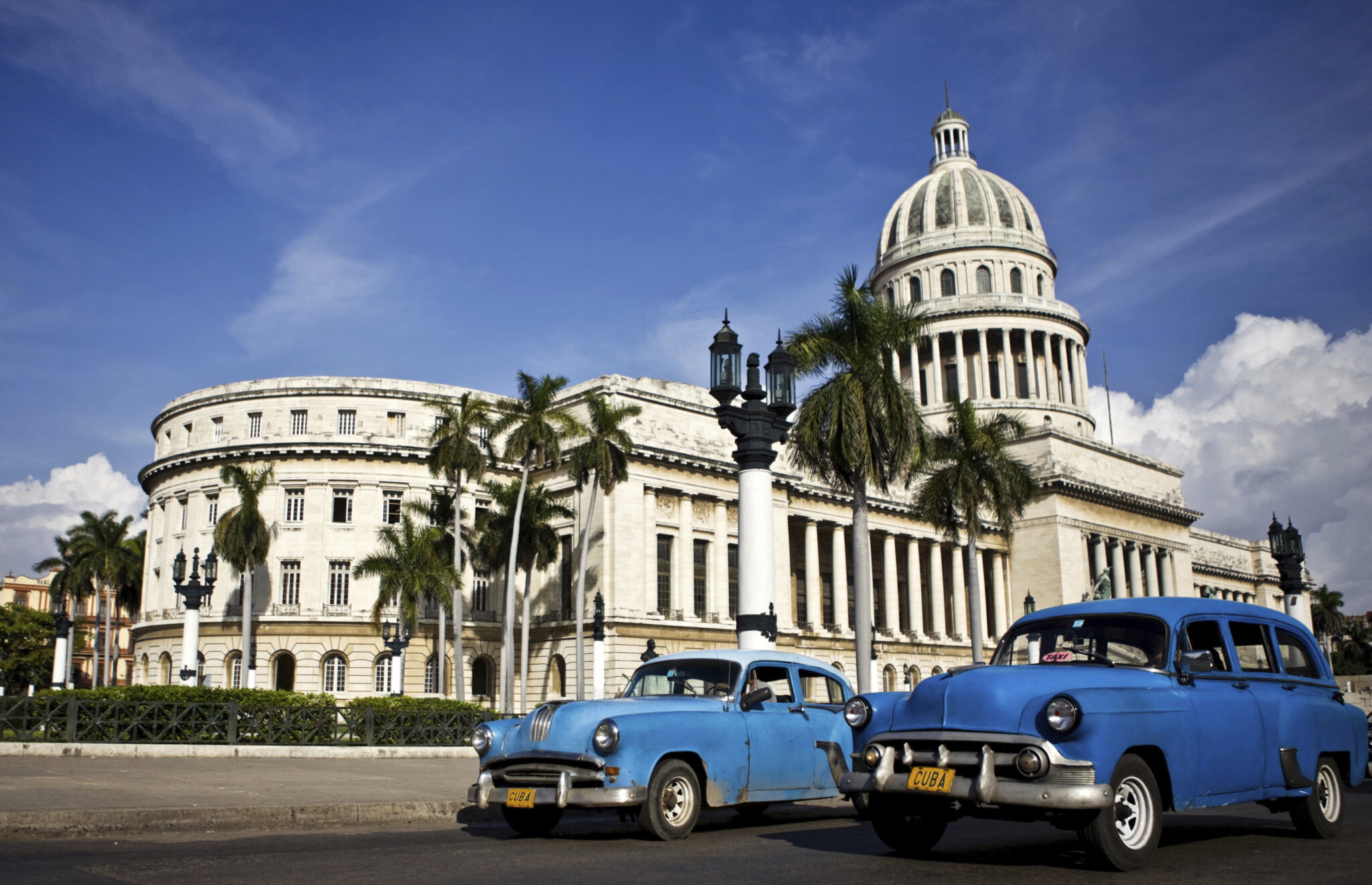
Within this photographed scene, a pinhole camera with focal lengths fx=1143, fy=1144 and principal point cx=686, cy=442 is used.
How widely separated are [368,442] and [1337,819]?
2039 inches

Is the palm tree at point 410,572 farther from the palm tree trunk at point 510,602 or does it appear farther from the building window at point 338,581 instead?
the building window at point 338,581

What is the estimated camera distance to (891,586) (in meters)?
67.9

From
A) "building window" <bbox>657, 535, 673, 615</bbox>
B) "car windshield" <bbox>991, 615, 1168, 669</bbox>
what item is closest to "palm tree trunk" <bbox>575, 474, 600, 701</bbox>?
"building window" <bbox>657, 535, 673, 615</bbox>

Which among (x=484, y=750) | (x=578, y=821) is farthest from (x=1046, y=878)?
(x=578, y=821)

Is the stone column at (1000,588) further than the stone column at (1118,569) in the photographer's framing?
No

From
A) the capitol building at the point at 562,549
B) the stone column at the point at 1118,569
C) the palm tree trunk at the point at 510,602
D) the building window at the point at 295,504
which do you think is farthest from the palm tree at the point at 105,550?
the stone column at the point at 1118,569

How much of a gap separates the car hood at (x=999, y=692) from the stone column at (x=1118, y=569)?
72129 mm

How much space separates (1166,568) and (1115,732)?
269 ft

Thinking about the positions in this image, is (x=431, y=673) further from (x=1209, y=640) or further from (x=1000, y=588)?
(x=1209, y=640)

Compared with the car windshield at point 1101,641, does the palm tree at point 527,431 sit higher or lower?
higher

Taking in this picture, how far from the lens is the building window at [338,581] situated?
56.7m

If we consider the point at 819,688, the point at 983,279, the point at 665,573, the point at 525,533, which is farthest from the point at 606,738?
the point at 983,279

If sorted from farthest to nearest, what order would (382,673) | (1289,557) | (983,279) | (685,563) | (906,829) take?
(983,279), (685,563), (382,673), (1289,557), (906,829)

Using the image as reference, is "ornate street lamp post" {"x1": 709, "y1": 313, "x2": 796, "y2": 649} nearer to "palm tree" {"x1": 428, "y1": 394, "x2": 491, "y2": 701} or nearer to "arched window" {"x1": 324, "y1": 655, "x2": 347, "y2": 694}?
"palm tree" {"x1": 428, "y1": 394, "x2": 491, "y2": 701}
